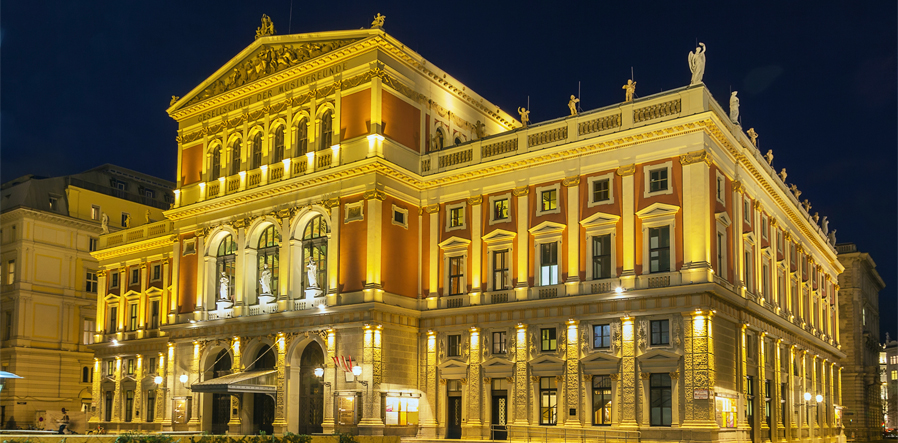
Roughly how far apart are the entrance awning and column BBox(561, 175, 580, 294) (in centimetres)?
1729

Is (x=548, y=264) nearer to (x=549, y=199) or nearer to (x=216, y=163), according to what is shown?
(x=549, y=199)

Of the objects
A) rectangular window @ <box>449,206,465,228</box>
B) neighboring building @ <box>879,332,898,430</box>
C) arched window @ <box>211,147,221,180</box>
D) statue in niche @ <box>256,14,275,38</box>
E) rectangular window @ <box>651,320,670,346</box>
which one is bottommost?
neighboring building @ <box>879,332,898,430</box>

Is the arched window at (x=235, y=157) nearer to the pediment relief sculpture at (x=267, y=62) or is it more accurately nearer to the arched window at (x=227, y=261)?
the pediment relief sculpture at (x=267, y=62)

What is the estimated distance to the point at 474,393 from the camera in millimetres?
45031

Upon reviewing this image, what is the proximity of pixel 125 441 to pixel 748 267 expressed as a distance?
1289 inches

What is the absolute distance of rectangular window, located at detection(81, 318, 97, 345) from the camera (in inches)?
2854

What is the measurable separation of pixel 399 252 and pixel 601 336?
40.0 feet

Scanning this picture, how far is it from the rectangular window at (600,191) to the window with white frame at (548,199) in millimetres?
1933

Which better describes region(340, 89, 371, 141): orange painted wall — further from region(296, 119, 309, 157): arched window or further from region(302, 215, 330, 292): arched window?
region(302, 215, 330, 292): arched window

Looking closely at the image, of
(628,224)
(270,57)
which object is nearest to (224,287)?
(270,57)

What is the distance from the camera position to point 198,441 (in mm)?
24172

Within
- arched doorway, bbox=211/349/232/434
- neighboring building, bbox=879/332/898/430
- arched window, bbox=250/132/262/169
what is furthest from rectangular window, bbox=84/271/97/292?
neighboring building, bbox=879/332/898/430

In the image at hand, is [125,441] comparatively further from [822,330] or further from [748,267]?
[822,330]

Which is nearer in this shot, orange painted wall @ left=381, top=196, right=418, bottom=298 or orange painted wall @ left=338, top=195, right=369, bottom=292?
orange painted wall @ left=338, top=195, right=369, bottom=292
